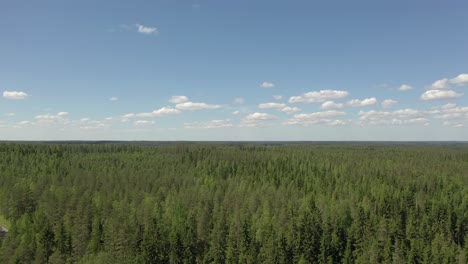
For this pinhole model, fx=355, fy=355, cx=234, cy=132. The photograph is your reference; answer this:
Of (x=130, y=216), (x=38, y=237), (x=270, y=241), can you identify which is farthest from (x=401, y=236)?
(x=38, y=237)

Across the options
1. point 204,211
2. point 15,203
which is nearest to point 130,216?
point 204,211

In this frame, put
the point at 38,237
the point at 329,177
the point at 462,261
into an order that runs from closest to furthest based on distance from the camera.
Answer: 1. the point at 462,261
2. the point at 38,237
3. the point at 329,177

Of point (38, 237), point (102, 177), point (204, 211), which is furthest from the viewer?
point (102, 177)

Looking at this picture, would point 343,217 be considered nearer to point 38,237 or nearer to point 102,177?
point 38,237

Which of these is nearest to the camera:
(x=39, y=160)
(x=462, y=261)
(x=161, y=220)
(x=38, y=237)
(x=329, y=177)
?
(x=462, y=261)

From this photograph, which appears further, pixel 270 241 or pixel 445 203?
pixel 445 203

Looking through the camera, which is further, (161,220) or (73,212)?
(73,212)

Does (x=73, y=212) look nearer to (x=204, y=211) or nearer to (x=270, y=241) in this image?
(x=204, y=211)

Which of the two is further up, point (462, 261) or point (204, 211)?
point (204, 211)

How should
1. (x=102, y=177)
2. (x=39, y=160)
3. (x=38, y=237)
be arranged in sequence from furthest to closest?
(x=39, y=160) < (x=102, y=177) < (x=38, y=237)
